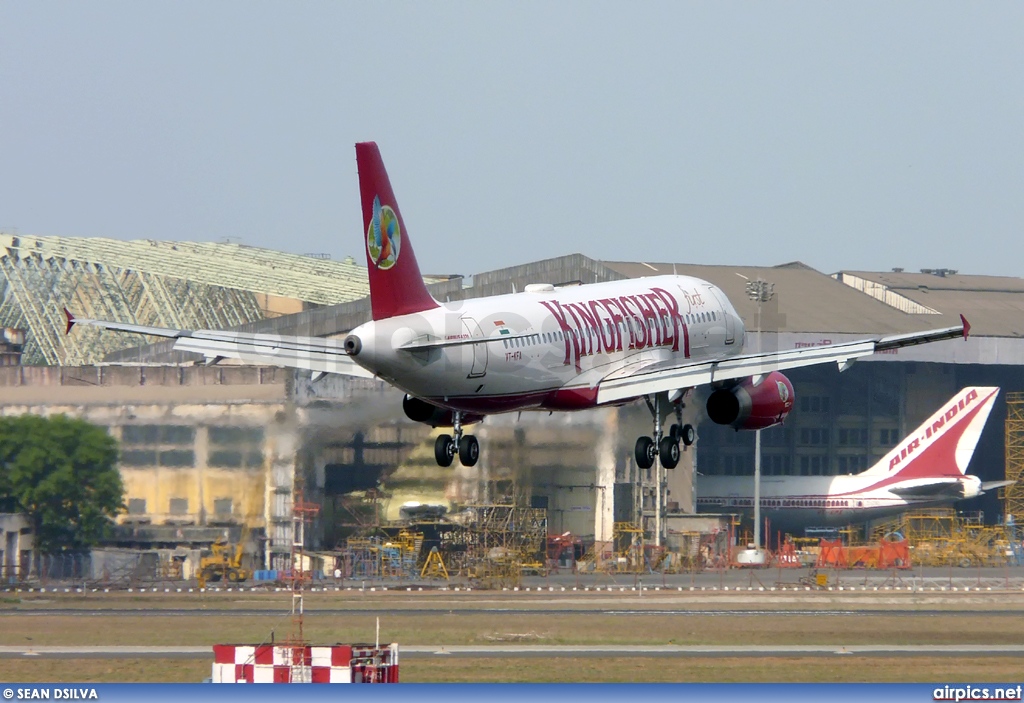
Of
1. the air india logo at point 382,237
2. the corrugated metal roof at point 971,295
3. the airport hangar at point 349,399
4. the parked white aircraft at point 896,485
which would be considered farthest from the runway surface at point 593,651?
the corrugated metal roof at point 971,295

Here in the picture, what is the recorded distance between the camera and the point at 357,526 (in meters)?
88.5

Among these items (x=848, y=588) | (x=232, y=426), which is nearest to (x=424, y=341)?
(x=232, y=426)

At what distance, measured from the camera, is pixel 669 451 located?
5328 cm

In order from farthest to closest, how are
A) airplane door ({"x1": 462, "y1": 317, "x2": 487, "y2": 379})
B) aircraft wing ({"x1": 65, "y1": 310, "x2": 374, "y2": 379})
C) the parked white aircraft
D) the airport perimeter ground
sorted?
the parked white aircraft → the airport perimeter ground → aircraft wing ({"x1": 65, "y1": 310, "x2": 374, "y2": 379}) → airplane door ({"x1": 462, "y1": 317, "x2": 487, "y2": 379})

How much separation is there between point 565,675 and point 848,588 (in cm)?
4046

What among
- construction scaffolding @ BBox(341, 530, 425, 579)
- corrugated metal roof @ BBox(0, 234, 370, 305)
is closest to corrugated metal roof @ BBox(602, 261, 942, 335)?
corrugated metal roof @ BBox(0, 234, 370, 305)

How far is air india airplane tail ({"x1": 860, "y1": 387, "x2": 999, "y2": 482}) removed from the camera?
449 ft

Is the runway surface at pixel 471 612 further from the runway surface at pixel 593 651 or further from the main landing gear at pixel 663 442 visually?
the main landing gear at pixel 663 442

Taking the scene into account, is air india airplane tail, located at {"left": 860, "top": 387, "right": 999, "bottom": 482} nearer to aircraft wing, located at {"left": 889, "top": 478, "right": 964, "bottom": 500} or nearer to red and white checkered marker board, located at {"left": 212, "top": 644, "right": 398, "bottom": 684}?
aircraft wing, located at {"left": 889, "top": 478, "right": 964, "bottom": 500}

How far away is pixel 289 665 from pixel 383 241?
13.1 metres

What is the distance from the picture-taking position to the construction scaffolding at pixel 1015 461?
146m

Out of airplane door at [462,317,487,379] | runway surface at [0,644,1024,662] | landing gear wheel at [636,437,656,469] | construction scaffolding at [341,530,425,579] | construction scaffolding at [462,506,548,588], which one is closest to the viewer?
airplane door at [462,317,487,379]

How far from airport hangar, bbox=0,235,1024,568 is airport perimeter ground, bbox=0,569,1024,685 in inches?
195

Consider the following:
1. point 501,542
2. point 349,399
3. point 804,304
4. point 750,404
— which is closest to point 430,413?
point 750,404
